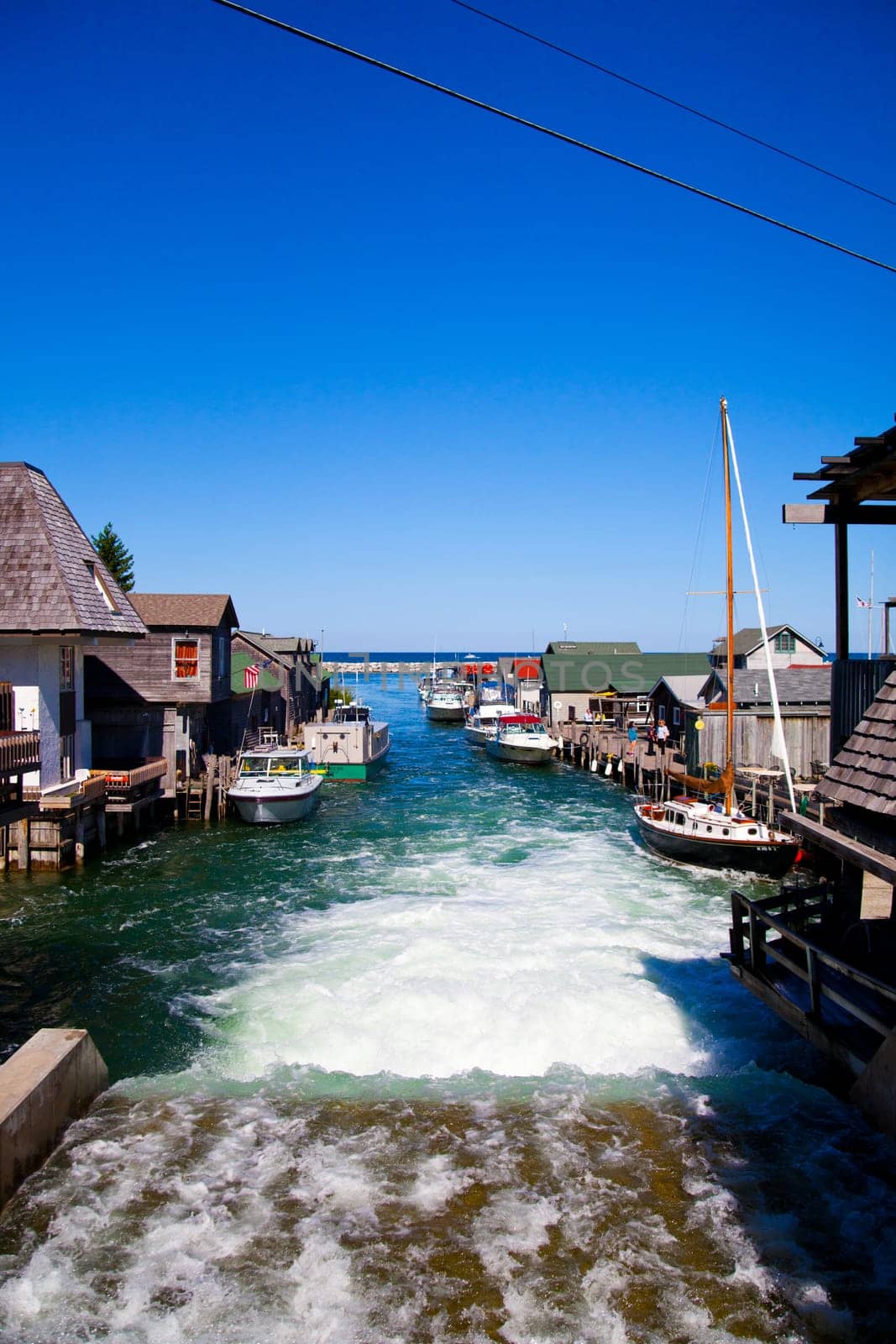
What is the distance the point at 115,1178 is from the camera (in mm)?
8852

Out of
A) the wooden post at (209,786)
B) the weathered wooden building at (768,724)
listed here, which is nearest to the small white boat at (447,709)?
the weathered wooden building at (768,724)

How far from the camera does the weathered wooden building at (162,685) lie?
3180cm

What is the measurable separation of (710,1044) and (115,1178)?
835 centimetres

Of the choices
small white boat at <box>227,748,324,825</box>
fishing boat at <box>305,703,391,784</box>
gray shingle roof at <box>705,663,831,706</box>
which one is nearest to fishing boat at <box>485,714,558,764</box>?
fishing boat at <box>305,703,391,784</box>

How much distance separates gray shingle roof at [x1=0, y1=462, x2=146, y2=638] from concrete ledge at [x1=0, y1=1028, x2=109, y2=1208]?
14874mm

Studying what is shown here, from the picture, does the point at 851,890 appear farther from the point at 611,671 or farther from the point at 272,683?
the point at 611,671

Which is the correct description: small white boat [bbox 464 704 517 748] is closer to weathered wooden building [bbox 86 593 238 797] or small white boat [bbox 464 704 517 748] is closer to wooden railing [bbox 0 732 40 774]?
weathered wooden building [bbox 86 593 238 797]

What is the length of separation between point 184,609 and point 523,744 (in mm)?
23091

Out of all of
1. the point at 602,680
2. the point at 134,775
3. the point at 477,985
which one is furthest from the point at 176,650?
the point at 602,680

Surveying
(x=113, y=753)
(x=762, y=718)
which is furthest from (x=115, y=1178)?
(x=762, y=718)

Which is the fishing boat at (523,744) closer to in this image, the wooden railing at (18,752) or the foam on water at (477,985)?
the foam on water at (477,985)

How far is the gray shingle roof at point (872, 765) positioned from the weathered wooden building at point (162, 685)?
2724 centimetres

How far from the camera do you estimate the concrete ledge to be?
27.2 feet

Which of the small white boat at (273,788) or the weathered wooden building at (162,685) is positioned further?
the weathered wooden building at (162,685)
